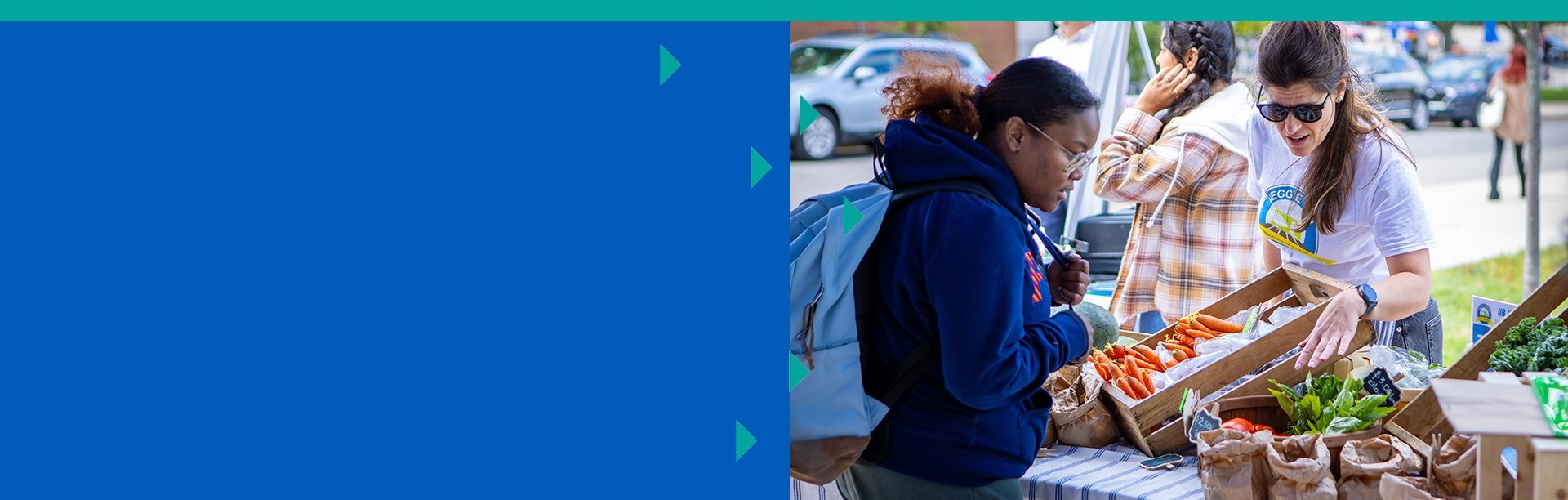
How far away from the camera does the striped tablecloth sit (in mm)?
2266

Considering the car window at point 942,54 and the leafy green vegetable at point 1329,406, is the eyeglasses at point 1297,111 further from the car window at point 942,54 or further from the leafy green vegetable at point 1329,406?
the car window at point 942,54

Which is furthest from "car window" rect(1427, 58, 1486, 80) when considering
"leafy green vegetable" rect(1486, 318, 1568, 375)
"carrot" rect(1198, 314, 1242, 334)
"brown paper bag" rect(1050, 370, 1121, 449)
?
"brown paper bag" rect(1050, 370, 1121, 449)

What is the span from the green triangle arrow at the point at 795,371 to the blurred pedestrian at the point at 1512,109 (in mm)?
9784

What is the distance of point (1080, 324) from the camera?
2.01 m

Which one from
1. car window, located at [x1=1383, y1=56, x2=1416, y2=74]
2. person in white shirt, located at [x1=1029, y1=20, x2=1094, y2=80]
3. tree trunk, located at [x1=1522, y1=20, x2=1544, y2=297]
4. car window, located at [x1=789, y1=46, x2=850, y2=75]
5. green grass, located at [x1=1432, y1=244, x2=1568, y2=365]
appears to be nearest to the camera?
person in white shirt, located at [x1=1029, y1=20, x2=1094, y2=80]

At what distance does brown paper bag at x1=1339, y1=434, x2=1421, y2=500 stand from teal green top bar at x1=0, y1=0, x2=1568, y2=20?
817 millimetres

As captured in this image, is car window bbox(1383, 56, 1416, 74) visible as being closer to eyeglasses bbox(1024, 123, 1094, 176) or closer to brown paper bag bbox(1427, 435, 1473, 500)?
brown paper bag bbox(1427, 435, 1473, 500)

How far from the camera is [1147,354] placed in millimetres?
2877

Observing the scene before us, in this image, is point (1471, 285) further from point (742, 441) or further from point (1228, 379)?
point (742, 441)

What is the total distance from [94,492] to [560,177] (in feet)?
2.38

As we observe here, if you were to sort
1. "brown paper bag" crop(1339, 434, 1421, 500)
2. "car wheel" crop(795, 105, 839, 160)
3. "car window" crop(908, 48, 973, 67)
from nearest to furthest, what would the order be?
"car window" crop(908, 48, 973, 67) < "brown paper bag" crop(1339, 434, 1421, 500) < "car wheel" crop(795, 105, 839, 160)

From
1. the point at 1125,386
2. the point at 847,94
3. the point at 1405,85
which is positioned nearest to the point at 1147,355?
the point at 1125,386

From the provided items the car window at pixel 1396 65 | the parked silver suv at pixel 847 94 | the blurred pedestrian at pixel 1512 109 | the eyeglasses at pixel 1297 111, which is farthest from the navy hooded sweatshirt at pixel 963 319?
the car window at pixel 1396 65

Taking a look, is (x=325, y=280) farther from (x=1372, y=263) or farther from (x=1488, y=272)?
(x=1488, y=272)
